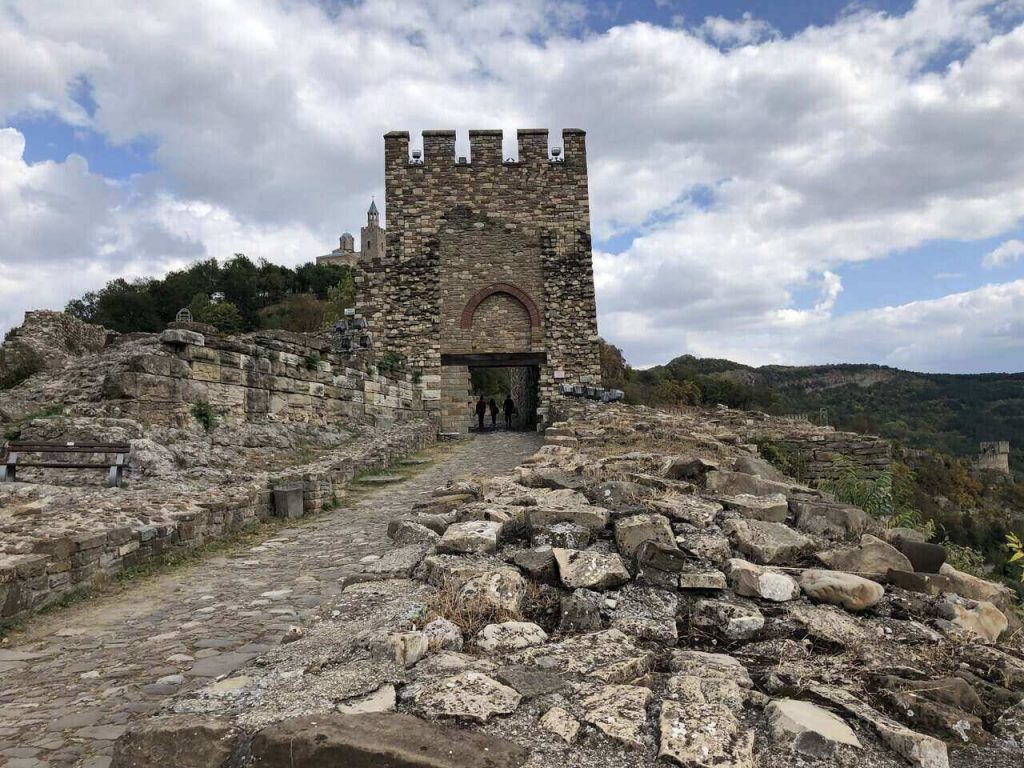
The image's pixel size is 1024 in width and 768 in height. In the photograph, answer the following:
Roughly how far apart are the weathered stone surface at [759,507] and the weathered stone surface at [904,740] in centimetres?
202

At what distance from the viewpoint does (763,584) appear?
287 centimetres

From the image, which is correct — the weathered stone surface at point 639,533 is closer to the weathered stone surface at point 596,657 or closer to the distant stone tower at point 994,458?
the weathered stone surface at point 596,657

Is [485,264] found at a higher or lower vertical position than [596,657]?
higher

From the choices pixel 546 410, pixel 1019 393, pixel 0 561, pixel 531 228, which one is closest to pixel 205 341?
pixel 0 561

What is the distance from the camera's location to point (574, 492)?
15.0 ft

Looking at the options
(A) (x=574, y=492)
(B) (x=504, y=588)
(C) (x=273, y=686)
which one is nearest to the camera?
(C) (x=273, y=686)

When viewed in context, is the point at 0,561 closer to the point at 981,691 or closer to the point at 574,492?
the point at 574,492

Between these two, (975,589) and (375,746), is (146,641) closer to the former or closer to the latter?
(375,746)

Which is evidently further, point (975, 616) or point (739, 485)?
point (739, 485)

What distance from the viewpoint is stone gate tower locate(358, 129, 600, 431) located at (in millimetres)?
18969

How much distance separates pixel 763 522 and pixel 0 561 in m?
4.47

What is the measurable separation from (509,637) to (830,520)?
2.48 m

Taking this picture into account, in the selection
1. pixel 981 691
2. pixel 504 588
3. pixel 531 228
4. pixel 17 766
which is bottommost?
pixel 17 766

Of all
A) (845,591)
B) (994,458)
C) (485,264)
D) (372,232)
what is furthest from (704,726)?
(372,232)
